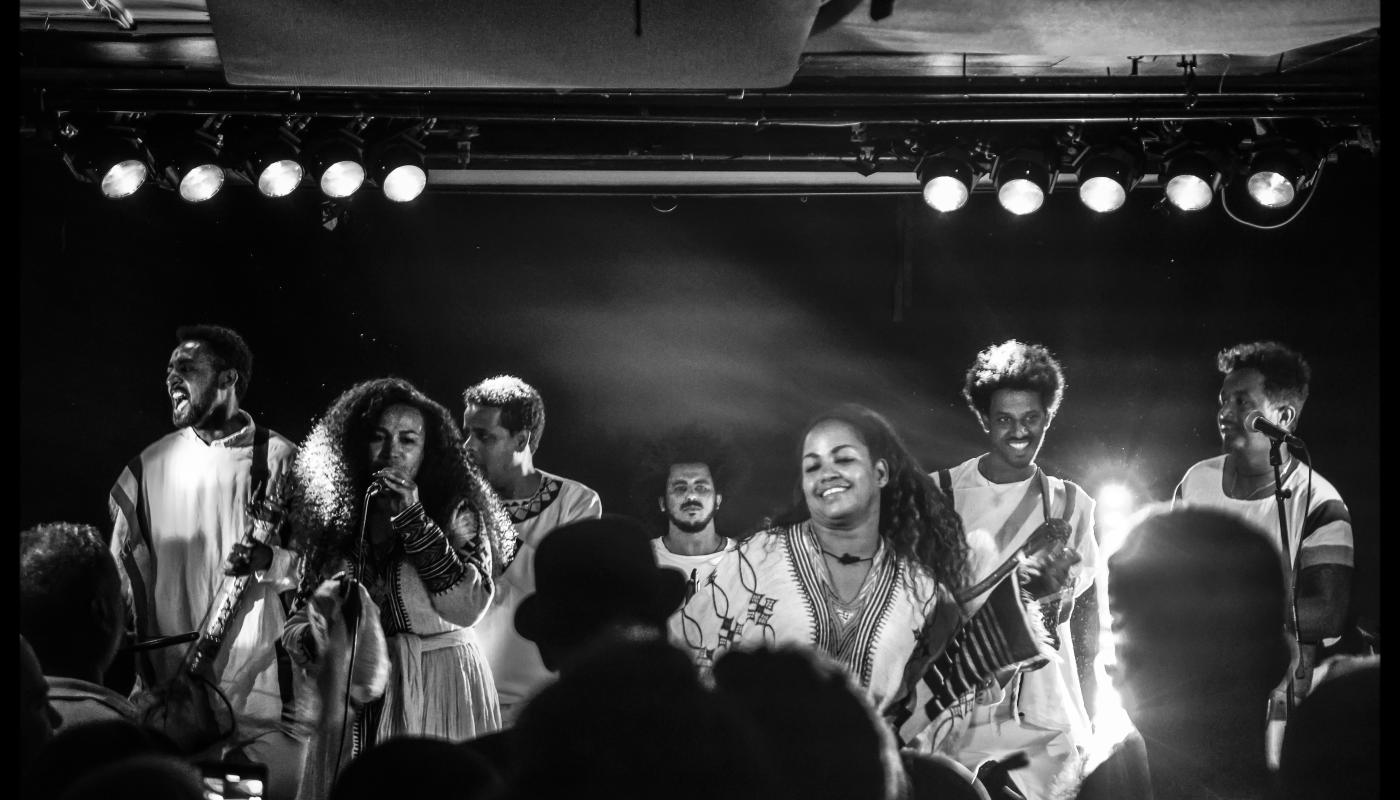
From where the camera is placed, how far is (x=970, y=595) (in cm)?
486

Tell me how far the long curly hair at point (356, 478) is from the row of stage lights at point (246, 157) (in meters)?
0.89

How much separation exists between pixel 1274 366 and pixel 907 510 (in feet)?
5.31

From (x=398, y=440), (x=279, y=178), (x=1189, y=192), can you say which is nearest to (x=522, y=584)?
(x=398, y=440)

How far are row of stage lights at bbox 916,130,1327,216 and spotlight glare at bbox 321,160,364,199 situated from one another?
81.0 inches

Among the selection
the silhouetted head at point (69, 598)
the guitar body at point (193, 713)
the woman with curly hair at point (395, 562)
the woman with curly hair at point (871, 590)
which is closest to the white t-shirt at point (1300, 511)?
the woman with curly hair at point (871, 590)

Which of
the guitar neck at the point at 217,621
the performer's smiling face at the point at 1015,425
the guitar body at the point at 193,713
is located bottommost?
the guitar body at the point at 193,713

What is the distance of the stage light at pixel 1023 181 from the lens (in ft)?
14.8

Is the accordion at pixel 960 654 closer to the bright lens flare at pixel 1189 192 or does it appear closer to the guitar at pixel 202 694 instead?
the bright lens flare at pixel 1189 192

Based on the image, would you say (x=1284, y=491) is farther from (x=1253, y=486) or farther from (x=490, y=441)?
(x=490, y=441)

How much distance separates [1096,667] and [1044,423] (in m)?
0.98

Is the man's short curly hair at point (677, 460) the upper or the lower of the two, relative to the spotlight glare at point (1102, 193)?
lower

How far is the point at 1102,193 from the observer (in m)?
4.51

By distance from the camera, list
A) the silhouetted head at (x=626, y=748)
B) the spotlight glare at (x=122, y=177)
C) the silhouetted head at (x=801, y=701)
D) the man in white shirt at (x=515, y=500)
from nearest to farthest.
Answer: the silhouetted head at (x=626, y=748)
the spotlight glare at (x=122, y=177)
the silhouetted head at (x=801, y=701)
the man in white shirt at (x=515, y=500)

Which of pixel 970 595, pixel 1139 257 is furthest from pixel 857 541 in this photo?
pixel 1139 257
